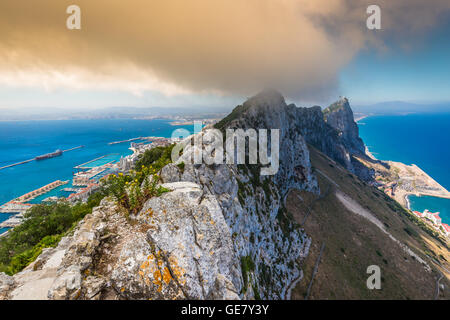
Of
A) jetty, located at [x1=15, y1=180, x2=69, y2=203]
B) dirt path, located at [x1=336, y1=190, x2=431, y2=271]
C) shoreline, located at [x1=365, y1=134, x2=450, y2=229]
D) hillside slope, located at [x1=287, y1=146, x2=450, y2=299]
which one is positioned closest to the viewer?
hillside slope, located at [x1=287, y1=146, x2=450, y2=299]

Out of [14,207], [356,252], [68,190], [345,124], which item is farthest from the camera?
[345,124]

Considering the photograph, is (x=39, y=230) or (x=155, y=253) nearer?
(x=155, y=253)

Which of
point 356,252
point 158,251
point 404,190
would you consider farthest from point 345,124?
point 158,251

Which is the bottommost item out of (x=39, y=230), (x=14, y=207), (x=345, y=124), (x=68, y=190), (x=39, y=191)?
(x=14, y=207)

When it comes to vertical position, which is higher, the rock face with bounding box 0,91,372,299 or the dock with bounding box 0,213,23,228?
the rock face with bounding box 0,91,372,299

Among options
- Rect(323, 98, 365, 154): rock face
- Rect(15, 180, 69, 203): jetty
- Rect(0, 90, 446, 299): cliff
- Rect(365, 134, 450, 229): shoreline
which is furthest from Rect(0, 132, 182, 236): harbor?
Rect(323, 98, 365, 154): rock face

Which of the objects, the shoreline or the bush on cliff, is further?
the shoreline

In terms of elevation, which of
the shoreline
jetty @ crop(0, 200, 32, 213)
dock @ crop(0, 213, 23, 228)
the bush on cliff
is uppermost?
the bush on cliff

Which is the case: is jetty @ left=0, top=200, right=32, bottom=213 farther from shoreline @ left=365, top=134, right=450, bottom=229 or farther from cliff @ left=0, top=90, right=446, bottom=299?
shoreline @ left=365, top=134, right=450, bottom=229

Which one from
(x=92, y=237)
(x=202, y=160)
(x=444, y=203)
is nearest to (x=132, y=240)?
(x=92, y=237)

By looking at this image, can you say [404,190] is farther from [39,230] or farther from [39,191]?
[39,191]

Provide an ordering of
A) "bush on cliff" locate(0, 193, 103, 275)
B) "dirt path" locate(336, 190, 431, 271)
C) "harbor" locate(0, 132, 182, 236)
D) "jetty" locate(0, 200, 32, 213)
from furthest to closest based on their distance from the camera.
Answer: "jetty" locate(0, 200, 32, 213), "harbor" locate(0, 132, 182, 236), "dirt path" locate(336, 190, 431, 271), "bush on cliff" locate(0, 193, 103, 275)
